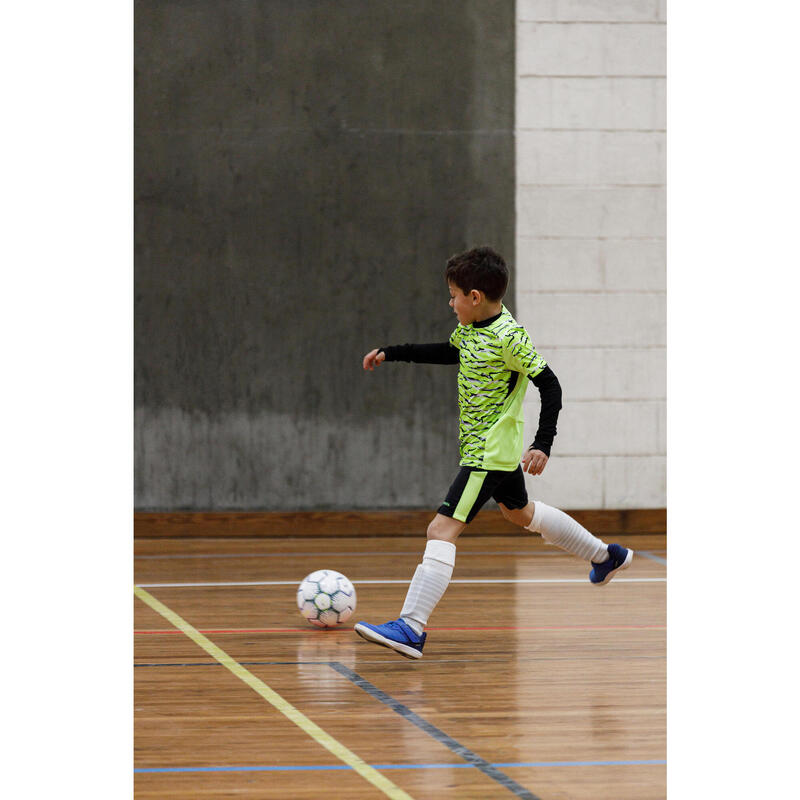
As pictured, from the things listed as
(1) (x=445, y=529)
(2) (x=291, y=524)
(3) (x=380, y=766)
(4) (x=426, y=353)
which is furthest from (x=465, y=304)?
(2) (x=291, y=524)

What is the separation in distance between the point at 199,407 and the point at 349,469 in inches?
41.6

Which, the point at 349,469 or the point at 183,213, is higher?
the point at 183,213

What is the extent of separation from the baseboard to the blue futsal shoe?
4.52 metres

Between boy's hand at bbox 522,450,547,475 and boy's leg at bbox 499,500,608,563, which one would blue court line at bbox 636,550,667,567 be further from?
boy's hand at bbox 522,450,547,475

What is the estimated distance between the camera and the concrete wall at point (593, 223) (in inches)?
364

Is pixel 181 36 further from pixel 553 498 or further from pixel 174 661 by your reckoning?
pixel 174 661

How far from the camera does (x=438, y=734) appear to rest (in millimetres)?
3549

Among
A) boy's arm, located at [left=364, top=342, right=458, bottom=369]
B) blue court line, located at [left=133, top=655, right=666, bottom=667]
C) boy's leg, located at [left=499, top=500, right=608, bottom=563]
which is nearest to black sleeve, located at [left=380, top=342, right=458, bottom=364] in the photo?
boy's arm, located at [left=364, top=342, right=458, bottom=369]

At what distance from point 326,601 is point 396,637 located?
80cm

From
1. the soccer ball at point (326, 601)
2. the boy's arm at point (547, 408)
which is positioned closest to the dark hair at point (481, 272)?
the boy's arm at point (547, 408)

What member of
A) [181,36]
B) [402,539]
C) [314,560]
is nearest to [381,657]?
[314,560]

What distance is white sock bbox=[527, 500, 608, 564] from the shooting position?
530 centimetres

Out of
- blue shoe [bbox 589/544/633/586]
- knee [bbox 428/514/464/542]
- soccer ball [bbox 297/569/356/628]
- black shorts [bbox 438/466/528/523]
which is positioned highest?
black shorts [bbox 438/466/528/523]

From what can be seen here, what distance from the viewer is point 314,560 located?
313 inches
